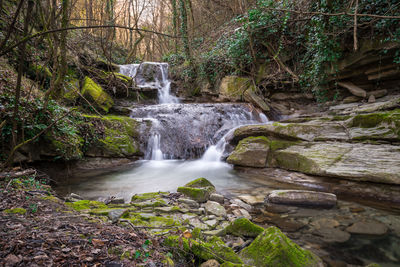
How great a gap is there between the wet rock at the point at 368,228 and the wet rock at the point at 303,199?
2.00 feet

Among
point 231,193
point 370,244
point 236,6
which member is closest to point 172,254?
point 370,244

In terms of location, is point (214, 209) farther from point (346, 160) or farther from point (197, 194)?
point (346, 160)

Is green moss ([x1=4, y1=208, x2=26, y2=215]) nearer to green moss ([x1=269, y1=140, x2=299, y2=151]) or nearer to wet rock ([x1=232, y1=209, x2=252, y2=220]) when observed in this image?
wet rock ([x1=232, y1=209, x2=252, y2=220])

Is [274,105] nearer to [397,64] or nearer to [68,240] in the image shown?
[397,64]

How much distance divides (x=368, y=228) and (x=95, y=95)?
8.82 m

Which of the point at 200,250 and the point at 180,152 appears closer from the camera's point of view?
the point at 200,250

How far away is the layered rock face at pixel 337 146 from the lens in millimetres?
4094

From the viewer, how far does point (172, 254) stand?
1.67m

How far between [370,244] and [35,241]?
3.55 m

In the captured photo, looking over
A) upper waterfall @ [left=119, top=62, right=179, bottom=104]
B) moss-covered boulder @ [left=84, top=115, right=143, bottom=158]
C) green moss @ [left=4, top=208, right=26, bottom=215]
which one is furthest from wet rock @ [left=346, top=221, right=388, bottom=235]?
upper waterfall @ [left=119, top=62, right=179, bottom=104]

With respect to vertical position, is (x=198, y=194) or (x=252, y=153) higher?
(x=252, y=153)

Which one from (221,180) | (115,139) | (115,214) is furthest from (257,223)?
(115,139)

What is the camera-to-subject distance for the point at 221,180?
5.38m

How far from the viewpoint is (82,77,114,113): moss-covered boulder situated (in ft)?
25.9
